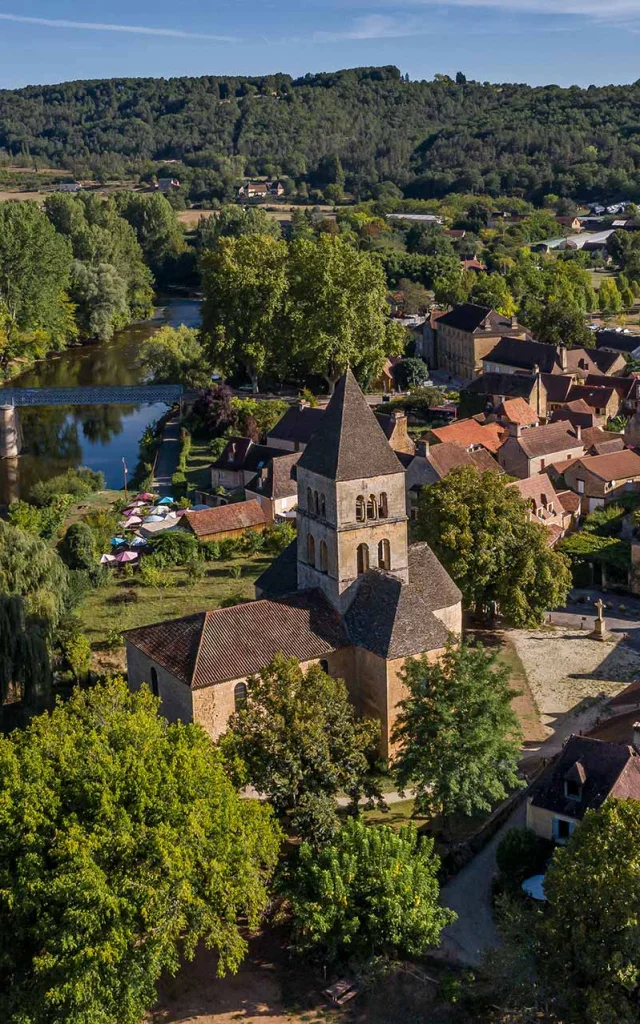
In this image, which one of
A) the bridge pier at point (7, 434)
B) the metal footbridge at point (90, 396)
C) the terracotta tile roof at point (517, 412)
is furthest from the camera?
the metal footbridge at point (90, 396)

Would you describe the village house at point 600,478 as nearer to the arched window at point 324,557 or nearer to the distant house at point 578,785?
the arched window at point 324,557

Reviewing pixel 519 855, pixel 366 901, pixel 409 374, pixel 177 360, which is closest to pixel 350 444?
pixel 519 855

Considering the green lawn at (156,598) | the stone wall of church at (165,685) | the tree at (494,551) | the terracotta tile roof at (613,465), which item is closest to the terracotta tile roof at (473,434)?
the terracotta tile roof at (613,465)

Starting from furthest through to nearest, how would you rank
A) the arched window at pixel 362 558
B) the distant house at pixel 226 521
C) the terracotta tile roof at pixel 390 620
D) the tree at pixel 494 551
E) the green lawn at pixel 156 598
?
1. the distant house at pixel 226 521
2. the green lawn at pixel 156 598
3. the tree at pixel 494 551
4. the arched window at pixel 362 558
5. the terracotta tile roof at pixel 390 620

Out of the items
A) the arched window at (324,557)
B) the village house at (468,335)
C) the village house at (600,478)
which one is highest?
the village house at (468,335)

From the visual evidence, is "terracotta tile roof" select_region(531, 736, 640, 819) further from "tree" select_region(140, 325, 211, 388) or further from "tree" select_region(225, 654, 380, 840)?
"tree" select_region(140, 325, 211, 388)

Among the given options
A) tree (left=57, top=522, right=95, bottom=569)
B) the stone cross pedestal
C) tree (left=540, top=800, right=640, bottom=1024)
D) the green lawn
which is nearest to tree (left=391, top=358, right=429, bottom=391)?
the green lawn

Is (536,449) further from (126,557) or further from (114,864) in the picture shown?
(114,864)

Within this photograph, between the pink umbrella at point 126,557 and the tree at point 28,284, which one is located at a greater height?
Result: the tree at point 28,284
